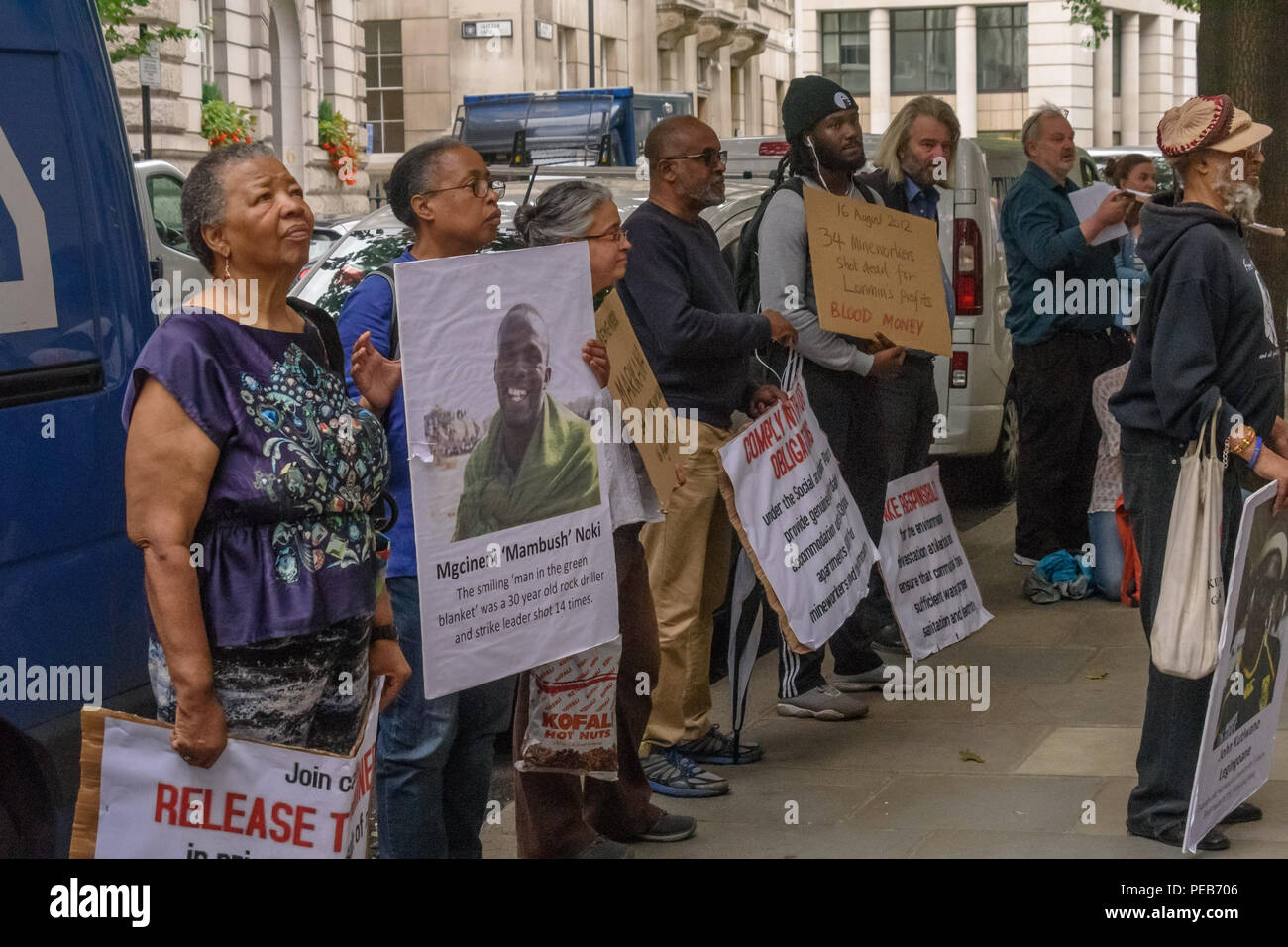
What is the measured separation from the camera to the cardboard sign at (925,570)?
6477mm

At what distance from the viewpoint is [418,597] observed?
3984 mm

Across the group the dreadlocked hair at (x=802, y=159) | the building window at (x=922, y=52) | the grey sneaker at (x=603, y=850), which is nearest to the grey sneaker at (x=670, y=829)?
the grey sneaker at (x=603, y=850)

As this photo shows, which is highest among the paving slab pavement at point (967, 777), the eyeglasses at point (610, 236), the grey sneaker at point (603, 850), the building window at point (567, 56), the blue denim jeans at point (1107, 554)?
the building window at point (567, 56)

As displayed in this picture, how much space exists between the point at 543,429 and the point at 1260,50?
5132 millimetres

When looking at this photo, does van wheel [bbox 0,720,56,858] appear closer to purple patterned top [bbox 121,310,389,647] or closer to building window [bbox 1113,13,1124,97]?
purple patterned top [bbox 121,310,389,647]

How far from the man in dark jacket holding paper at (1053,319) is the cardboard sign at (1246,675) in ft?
11.4

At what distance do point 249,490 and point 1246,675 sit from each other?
272 centimetres

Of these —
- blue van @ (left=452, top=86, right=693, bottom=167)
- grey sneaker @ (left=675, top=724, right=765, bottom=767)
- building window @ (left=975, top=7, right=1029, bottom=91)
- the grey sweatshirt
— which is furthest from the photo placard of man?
building window @ (left=975, top=7, right=1029, bottom=91)

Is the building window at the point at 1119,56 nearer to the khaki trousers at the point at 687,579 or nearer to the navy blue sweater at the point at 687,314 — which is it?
the navy blue sweater at the point at 687,314

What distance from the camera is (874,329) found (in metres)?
6.09

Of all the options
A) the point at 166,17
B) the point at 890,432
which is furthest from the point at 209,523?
the point at 166,17

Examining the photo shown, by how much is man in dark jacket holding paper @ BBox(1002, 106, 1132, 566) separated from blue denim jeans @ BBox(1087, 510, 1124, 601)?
1.43 feet

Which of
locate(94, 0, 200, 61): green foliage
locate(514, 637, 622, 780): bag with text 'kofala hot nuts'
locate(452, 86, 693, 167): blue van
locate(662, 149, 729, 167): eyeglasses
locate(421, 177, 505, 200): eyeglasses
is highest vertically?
locate(94, 0, 200, 61): green foliage

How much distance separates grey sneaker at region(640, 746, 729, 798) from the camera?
545 cm
